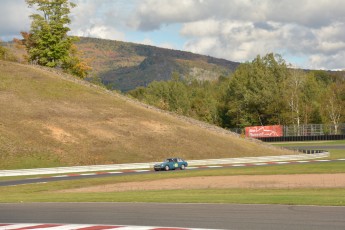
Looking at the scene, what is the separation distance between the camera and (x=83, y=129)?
69.9 meters

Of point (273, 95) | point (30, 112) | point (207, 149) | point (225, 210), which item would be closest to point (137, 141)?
point (207, 149)

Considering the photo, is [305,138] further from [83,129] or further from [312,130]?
[83,129]

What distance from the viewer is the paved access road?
14625mm

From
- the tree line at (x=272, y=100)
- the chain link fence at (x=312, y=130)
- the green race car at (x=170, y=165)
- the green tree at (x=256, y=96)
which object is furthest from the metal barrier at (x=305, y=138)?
the green race car at (x=170, y=165)

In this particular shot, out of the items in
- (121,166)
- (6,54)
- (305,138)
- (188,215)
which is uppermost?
(6,54)

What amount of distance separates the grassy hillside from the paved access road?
121 feet

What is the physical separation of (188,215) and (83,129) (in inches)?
2137

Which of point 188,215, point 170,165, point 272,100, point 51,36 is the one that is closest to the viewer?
point 188,215

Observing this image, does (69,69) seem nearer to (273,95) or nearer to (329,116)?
(273,95)

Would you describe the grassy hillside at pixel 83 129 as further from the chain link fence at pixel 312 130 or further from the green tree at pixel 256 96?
the green tree at pixel 256 96

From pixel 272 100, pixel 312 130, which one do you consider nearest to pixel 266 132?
pixel 312 130

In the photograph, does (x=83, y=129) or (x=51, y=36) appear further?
(x=51, y=36)

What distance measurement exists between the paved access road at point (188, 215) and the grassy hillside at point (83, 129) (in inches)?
1457

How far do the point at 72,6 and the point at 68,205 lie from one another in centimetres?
8170
